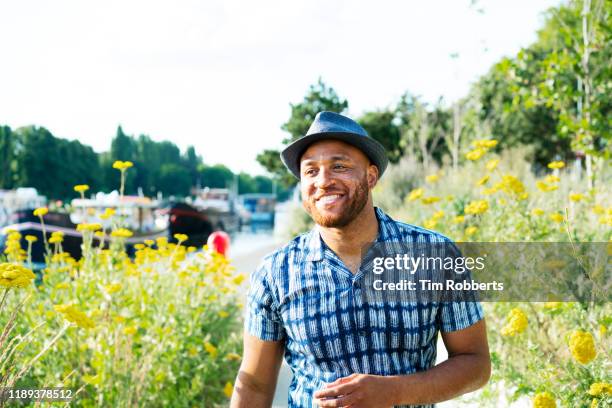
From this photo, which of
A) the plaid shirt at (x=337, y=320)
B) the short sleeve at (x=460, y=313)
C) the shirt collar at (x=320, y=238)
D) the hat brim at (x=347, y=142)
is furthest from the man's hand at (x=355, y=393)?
the hat brim at (x=347, y=142)

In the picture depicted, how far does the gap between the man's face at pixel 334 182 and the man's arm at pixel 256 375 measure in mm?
424

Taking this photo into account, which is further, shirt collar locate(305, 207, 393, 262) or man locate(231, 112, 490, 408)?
shirt collar locate(305, 207, 393, 262)

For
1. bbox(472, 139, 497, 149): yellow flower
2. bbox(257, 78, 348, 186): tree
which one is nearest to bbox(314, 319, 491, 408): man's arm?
bbox(472, 139, 497, 149): yellow flower

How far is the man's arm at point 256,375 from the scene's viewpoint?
1974mm

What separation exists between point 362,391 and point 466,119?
54.2 ft

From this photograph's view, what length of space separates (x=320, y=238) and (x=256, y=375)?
46 centimetres

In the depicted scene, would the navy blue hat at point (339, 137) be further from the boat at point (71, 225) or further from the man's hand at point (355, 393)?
the boat at point (71, 225)

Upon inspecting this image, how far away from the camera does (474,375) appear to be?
182 centimetres

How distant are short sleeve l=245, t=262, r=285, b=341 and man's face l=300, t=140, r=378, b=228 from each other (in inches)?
10.6

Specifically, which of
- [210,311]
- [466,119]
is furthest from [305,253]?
[466,119]

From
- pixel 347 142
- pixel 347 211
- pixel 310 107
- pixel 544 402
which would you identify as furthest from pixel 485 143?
pixel 310 107

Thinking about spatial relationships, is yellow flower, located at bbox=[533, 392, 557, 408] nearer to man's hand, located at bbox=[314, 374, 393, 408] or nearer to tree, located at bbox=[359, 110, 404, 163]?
man's hand, located at bbox=[314, 374, 393, 408]

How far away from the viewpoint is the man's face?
1.90m

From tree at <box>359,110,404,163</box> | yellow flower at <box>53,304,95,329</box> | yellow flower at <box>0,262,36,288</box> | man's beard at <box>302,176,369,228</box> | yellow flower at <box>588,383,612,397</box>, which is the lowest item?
yellow flower at <box>588,383,612,397</box>
